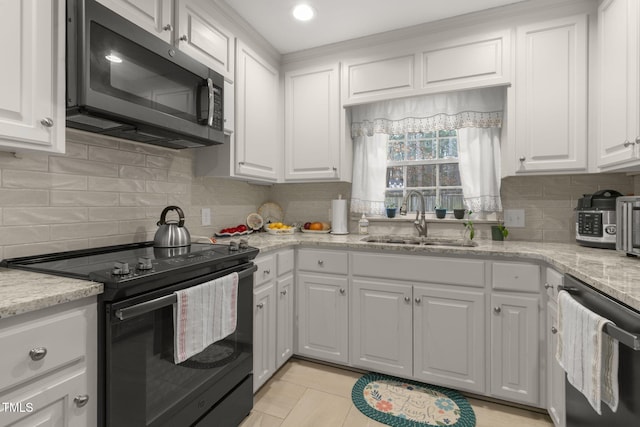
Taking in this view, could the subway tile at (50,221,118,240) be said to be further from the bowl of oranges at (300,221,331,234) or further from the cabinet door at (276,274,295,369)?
the bowl of oranges at (300,221,331,234)

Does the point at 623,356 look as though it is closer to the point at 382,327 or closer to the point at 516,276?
the point at 516,276

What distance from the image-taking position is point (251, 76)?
230cm

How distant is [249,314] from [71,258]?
2.77 feet

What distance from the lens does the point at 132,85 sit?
132 cm

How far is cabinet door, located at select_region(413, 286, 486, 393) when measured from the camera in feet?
6.03

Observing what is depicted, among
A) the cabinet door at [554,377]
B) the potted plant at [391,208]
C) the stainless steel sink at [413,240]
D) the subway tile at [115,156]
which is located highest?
the subway tile at [115,156]

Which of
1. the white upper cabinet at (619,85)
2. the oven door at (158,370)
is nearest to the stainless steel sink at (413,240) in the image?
the white upper cabinet at (619,85)

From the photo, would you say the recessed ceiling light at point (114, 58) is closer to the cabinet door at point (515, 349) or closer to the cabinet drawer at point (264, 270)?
the cabinet drawer at point (264, 270)

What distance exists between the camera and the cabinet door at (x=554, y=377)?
1461mm

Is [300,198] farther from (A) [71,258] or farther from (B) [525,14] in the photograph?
(B) [525,14]

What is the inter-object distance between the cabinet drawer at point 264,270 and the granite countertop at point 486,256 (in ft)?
0.21

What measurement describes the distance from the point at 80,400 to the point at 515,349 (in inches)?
77.6

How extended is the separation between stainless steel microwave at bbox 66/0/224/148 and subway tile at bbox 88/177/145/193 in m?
0.23

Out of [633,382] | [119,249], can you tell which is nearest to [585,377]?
[633,382]
